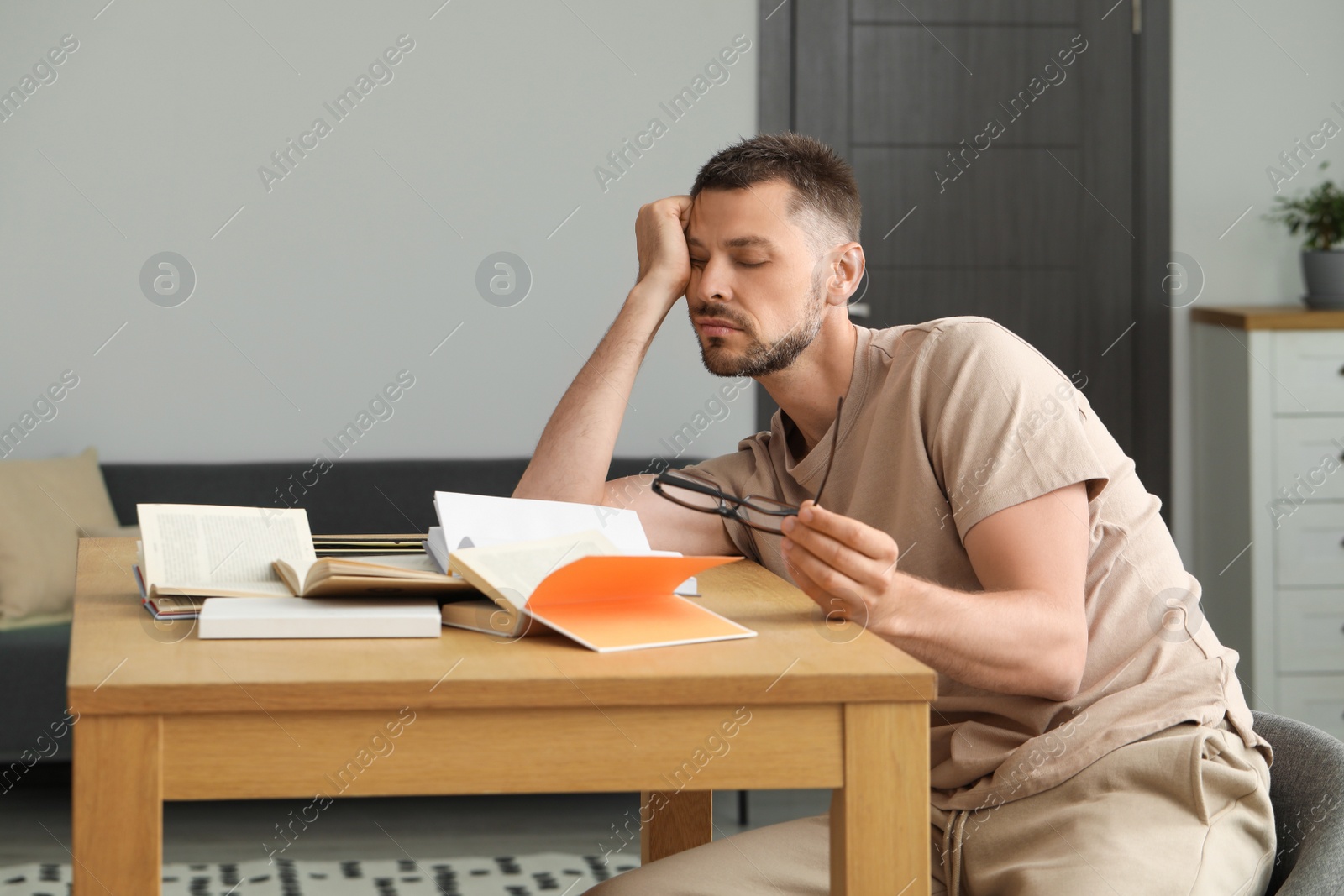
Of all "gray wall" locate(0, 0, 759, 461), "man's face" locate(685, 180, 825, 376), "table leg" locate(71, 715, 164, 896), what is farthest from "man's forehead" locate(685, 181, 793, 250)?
"gray wall" locate(0, 0, 759, 461)

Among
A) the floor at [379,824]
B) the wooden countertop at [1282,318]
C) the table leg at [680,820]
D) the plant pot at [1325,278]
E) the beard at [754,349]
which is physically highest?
the plant pot at [1325,278]

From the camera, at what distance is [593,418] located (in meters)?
1.47

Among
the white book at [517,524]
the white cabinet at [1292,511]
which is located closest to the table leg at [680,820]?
the white book at [517,524]

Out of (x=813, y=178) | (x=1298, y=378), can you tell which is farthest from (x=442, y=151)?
(x=1298, y=378)

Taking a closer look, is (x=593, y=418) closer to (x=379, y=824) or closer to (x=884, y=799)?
(x=884, y=799)

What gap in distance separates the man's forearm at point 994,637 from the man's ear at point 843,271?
515 mm

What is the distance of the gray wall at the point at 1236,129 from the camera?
143 inches

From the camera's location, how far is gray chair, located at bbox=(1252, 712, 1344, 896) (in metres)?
0.94

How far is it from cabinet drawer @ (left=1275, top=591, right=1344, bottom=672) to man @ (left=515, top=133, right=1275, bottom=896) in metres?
2.25

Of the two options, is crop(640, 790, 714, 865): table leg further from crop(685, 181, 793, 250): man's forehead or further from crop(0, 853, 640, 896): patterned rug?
crop(0, 853, 640, 896): patterned rug

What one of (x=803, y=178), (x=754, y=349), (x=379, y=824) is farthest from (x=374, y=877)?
(x=803, y=178)

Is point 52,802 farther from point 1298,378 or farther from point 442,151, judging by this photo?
point 1298,378

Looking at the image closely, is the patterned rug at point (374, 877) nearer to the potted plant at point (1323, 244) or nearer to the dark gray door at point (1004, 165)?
the dark gray door at point (1004, 165)

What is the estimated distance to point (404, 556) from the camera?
4.03ft
